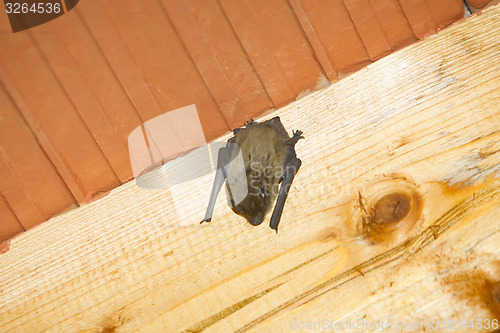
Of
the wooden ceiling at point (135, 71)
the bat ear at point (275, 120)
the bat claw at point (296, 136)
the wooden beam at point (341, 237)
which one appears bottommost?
the wooden beam at point (341, 237)

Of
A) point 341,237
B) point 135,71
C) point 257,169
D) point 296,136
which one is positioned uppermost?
point 135,71

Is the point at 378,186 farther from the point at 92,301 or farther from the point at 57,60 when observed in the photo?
the point at 57,60

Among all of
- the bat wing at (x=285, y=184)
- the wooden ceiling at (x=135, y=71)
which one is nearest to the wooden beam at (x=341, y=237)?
the bat wing at (x=285, y=184)

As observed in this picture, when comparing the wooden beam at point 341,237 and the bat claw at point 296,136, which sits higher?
the bat claw at point 296,136

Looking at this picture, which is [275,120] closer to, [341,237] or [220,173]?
[220,173]

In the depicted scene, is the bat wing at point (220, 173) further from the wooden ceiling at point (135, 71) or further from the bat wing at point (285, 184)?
the bat wing at point (285, 184)

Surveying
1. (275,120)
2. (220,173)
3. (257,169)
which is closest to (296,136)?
(275,120)

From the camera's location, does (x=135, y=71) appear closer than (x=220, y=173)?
No

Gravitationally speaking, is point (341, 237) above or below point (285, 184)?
below

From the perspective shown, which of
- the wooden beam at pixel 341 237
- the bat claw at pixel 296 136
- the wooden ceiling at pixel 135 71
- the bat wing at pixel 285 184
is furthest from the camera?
the wooden ceiling at pixel 135 71
